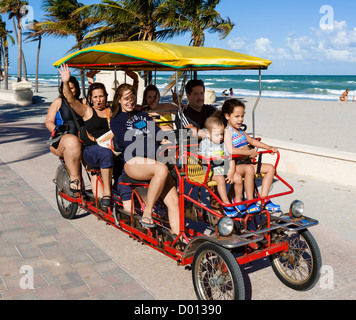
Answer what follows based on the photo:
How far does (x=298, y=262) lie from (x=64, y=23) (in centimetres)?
2231

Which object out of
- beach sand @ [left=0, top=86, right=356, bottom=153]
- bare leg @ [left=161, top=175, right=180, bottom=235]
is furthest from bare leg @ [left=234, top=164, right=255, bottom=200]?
beach sand @ [left=0, top=86, right=356, bottom=153]

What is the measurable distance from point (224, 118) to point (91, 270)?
7.31ft

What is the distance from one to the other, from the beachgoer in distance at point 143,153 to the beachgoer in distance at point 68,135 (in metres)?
0.96

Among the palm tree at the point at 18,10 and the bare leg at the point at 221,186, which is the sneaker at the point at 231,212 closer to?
the bare leg at the point at 221,186

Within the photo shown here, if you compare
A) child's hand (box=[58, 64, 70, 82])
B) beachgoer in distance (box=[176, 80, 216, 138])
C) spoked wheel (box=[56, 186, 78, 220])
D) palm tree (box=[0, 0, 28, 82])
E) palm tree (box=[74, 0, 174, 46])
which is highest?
palm tree (box=[0, 0, 28, 82])

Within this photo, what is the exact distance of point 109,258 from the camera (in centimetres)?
445

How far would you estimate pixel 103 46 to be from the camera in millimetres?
4438

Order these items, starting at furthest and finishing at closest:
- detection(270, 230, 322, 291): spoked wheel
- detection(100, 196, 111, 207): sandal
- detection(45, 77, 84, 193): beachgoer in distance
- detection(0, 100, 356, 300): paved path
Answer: detection(45, 77, 84, 193): beachgoer in distance → detection(100, 196, 111, 207): sandal → detection(0, 100, 356, 300): paved path → detection(270, 230, 322, 291): spoked wheel

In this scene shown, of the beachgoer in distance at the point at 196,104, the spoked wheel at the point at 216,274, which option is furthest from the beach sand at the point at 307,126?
the spoked wheel at the point at 216,274

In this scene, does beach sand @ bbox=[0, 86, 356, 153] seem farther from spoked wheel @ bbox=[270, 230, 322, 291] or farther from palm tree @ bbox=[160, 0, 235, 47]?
spoked wheel @ bbox=[270, 230, 322, 291]

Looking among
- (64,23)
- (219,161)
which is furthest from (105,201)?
(64,23)

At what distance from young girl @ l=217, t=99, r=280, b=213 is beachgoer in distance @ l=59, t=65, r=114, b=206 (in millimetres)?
1518

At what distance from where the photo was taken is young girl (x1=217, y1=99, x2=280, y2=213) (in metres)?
4.16
